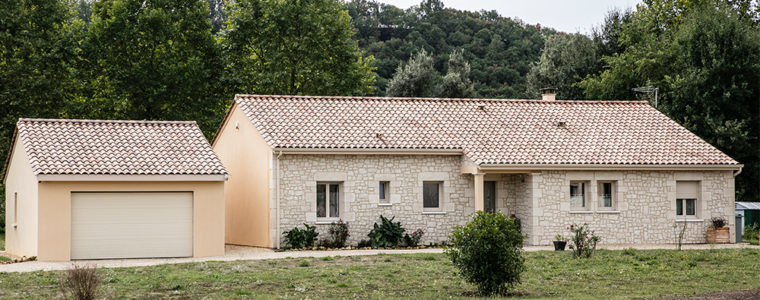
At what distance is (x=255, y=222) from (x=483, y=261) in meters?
12.5

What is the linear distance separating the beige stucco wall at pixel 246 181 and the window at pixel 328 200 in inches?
58.5

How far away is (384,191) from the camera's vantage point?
82.5 feet

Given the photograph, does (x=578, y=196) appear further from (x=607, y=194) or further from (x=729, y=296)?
(x=729, y=296)

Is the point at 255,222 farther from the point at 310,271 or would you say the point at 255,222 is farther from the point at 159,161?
the point at 310,271

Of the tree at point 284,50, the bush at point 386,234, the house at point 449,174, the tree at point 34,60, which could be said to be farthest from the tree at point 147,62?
the bush at point 386,234

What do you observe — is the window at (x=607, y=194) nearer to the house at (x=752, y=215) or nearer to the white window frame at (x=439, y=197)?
the white window frame at (x=439, y=197)

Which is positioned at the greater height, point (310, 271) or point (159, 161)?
point (159, 161)

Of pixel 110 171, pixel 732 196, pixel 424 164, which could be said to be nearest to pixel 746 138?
pixel 732 196

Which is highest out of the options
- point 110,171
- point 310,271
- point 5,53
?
point 5,53

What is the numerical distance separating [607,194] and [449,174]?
4698mm

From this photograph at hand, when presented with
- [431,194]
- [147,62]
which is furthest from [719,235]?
[147,62]

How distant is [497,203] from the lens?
1019 inches

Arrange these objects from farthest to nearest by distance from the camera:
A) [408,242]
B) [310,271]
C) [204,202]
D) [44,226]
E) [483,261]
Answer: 1. [408,242]
2. [204,202]
3. [44,226]
4. [310,271]
5. [483,261]

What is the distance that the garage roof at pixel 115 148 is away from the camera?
21016 millimetres
